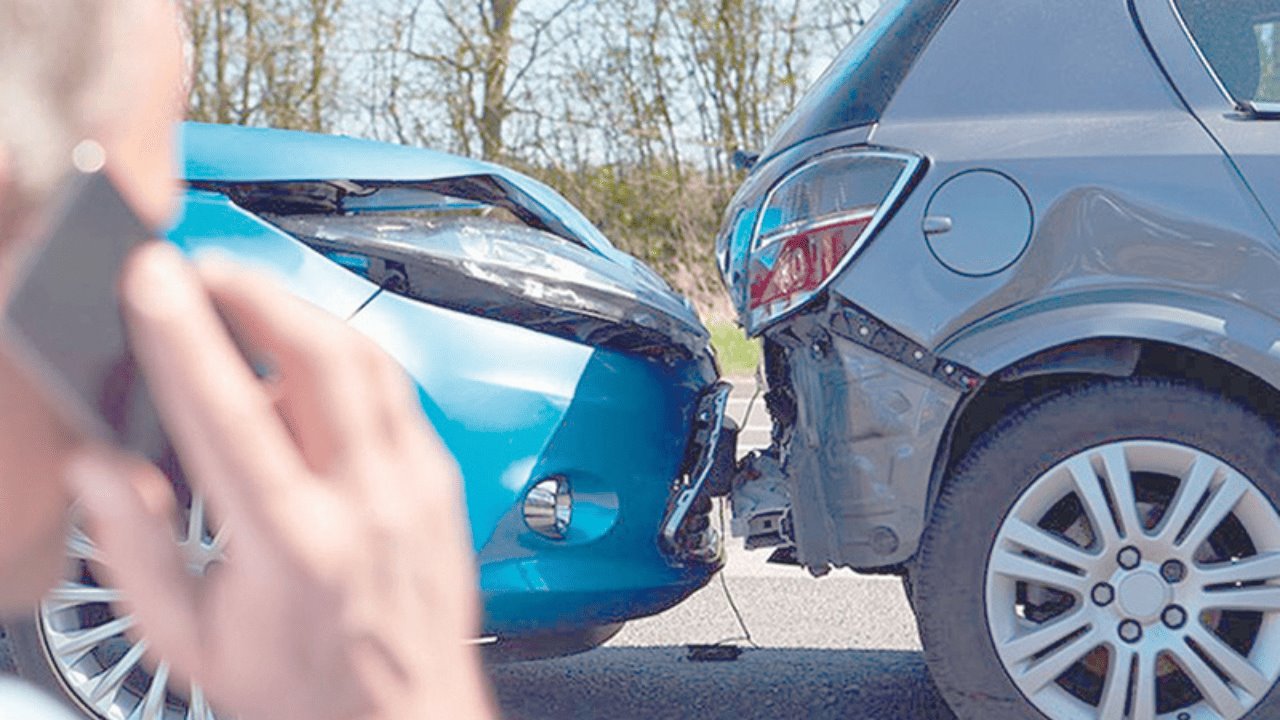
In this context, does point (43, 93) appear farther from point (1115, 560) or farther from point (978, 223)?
point (1115, 560)

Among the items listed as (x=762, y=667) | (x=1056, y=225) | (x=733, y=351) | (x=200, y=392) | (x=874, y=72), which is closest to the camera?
(x=200, y=392)

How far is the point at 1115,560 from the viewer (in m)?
2.98

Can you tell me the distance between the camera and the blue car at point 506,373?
2895mm

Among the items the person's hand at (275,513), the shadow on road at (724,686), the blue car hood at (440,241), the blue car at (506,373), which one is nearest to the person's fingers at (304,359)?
the person's hand at (275,513)

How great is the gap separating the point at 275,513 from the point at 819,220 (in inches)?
107

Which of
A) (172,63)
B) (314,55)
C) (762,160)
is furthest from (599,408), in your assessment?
(314,55)

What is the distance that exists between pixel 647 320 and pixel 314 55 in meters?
10.8

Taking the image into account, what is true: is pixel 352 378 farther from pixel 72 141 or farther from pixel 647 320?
pixel 647 320

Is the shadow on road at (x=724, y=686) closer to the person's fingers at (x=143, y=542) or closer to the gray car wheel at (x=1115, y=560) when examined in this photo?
the gray car wheel at (x=1115, y=560)

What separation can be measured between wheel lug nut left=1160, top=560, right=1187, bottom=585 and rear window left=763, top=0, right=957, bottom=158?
3.00 feet

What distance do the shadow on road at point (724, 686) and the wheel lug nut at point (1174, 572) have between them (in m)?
0.91

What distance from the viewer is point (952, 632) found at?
3.02 m

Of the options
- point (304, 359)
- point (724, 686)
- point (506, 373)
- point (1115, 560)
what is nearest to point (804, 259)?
point (506, 373)

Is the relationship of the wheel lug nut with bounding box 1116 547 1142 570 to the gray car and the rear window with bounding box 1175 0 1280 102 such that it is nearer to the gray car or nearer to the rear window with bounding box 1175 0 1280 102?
the gray car
